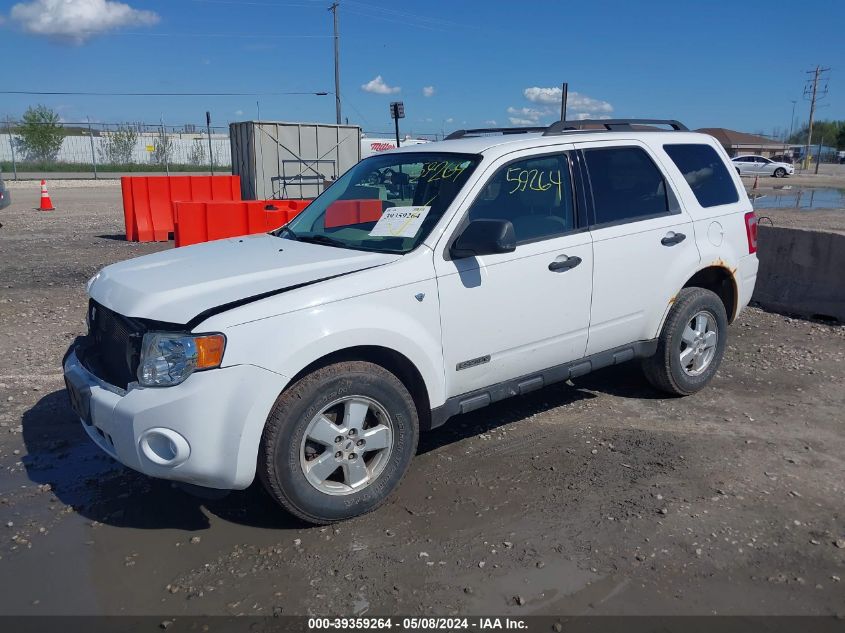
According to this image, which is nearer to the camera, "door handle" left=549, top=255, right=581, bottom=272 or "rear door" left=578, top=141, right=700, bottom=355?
"door handle" left=549, top=255, right=581, bottom=272

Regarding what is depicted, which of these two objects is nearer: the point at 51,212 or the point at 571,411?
the point at 571,411

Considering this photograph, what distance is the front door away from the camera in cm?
397

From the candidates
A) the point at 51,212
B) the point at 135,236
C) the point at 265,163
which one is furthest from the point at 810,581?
the point at 51,212

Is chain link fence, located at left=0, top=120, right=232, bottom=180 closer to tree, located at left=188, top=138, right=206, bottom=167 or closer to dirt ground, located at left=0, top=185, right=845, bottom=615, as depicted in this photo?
tree, located at left=188, top=138, right=206, bottom=167

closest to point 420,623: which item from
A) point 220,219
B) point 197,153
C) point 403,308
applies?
point 403,308

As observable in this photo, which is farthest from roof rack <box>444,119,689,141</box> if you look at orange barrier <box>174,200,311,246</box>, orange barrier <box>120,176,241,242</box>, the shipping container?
the shipping container

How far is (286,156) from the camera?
19.7m

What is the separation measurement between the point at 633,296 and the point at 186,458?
3035 mm

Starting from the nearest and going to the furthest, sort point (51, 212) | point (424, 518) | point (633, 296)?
1. point (424, 518)
2. point (633, 296)
3. point (51, 212)

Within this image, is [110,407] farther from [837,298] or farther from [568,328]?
[837,298]

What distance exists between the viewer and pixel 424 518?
150 inches

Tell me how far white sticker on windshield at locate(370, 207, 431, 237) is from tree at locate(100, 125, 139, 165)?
4589cm

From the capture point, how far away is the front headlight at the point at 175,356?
127 inches

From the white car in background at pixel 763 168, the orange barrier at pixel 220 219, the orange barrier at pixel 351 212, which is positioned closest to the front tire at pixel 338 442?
the orange barrier at pixel 351 212
